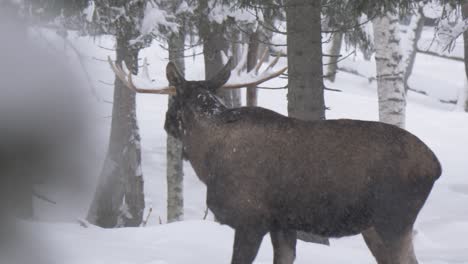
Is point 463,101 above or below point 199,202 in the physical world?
above

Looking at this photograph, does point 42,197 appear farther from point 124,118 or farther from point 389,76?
point 389,76

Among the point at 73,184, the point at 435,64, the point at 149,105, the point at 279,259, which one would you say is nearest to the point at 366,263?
the point at 279,259

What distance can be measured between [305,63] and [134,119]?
5633 mm

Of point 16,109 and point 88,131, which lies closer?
point 16,109

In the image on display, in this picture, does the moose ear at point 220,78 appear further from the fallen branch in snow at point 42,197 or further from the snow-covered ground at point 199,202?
the fallen branch in snow at point 42,197

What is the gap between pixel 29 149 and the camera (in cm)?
117

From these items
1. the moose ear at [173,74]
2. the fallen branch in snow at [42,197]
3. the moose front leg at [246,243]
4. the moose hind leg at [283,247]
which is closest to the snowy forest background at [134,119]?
the fallen branch in snow at [42,197]

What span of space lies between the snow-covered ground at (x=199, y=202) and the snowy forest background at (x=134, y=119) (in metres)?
0.01

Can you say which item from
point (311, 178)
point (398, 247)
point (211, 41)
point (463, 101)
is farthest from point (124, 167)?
point (463, 101)

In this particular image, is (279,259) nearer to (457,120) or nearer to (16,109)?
(16,109)

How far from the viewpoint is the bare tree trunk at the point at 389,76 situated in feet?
37.5

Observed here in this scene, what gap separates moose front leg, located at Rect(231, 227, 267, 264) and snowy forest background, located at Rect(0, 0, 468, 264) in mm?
936

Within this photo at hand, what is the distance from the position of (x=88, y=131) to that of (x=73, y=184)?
109 millimetres

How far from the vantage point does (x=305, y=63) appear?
22.4 ft
